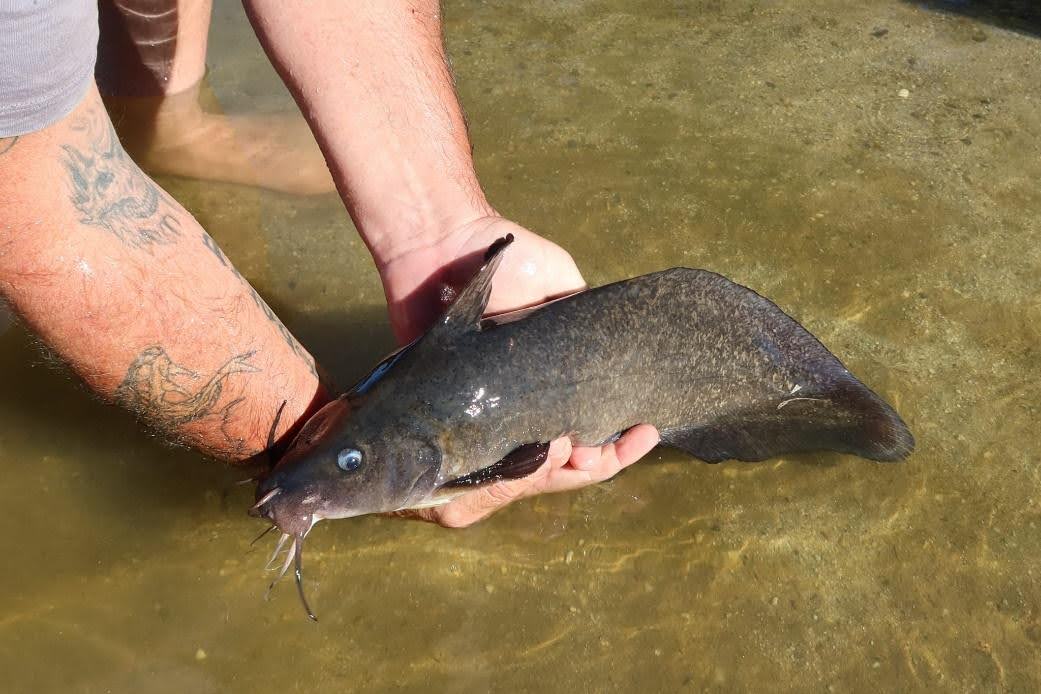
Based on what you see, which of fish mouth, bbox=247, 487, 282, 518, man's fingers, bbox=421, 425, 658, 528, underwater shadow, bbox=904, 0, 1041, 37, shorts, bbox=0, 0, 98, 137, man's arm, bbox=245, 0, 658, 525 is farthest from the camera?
underwater shadow, bbox=904, 0, 1041, 37

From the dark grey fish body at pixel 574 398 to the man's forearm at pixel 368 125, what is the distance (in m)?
0.58

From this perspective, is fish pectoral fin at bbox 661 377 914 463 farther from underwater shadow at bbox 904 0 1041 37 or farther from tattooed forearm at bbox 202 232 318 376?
underwater shadow at bbox 904 0 1041 37

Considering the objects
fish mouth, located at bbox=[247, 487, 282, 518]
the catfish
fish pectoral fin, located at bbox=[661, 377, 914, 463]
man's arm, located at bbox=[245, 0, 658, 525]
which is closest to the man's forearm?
man's arm, located at bbox=[245, 0, 658, 525]

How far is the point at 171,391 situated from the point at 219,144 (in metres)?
2.42

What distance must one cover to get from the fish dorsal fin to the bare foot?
2.19 metres

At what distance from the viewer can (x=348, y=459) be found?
259 centimetres

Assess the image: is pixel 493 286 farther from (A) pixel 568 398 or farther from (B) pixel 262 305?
(B) pixel 262 305

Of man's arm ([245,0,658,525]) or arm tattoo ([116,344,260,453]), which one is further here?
man's arm ([245,0,658,525])

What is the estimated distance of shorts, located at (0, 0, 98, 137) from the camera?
2.02 metres

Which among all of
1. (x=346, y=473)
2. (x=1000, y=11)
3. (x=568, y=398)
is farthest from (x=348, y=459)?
(x=1000, y=11)

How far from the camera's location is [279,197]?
468cm

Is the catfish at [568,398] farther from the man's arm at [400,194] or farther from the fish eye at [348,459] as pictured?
the man's arm at [400,194]

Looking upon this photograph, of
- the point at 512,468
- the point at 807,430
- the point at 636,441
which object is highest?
the point at 512,468

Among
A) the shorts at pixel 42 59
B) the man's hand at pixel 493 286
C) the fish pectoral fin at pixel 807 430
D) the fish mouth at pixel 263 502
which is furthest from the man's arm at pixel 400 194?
the shorts at pixel 42 59
